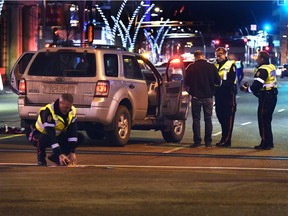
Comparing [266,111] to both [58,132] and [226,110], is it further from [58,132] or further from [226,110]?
[58,132]

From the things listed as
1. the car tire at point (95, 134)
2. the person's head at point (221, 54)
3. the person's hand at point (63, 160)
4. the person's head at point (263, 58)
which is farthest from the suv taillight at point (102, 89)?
the person's hand at point (63, 160)

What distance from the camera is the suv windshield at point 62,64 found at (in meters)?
13.9

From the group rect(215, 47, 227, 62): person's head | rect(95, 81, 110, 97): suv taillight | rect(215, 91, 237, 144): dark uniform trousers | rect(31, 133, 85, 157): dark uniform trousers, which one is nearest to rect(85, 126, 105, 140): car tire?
rect(95, 81, 110, 97): suv taillight

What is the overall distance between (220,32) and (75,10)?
87184 mm

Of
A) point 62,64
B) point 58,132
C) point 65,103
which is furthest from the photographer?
point 62,64

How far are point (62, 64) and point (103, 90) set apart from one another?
3.57 feet

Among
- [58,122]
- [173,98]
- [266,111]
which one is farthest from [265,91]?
[58,122]

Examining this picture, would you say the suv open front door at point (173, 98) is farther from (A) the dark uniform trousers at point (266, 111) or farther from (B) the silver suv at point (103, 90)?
(A) the dark uniform trousers at point (266, 111)

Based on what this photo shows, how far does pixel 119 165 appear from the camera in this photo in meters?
11.3

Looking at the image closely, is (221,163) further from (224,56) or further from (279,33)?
(279,33)

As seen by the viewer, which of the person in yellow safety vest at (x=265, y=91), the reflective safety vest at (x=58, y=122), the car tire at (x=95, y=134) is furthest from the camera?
the car tire at (x=95, y=134)

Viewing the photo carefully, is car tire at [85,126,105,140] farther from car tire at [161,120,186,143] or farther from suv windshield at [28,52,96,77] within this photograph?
car tire at [161,120,186,143]

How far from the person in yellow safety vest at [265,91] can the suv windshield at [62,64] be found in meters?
3.06

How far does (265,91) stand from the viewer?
45.6 ft
